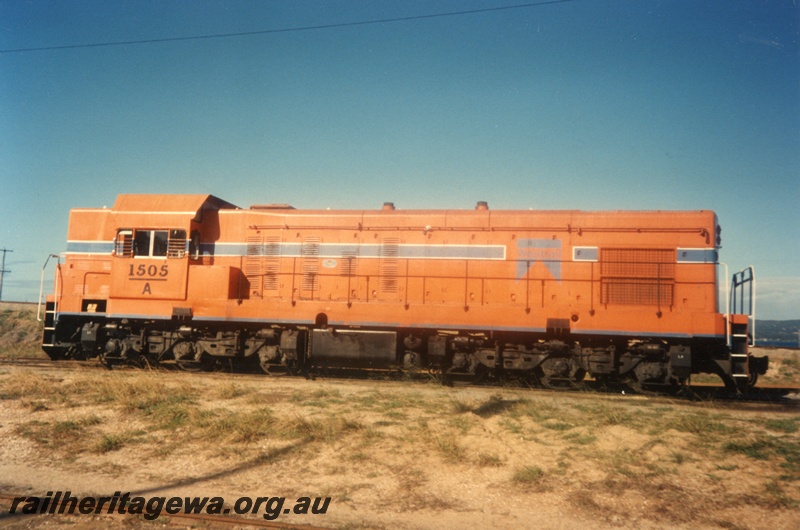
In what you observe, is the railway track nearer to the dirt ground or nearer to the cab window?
the dirt ground

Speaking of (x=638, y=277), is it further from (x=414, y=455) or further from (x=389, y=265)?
(x=414, y=455)

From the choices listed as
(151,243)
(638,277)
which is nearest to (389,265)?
(638,277)

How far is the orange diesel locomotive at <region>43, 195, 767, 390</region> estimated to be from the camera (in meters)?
11.0

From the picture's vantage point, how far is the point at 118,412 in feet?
28.3

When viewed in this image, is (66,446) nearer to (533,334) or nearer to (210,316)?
(210,316)

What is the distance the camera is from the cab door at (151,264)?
1260 cm

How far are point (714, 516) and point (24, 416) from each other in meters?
9.72

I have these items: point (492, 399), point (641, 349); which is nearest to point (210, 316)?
point (492, 399)

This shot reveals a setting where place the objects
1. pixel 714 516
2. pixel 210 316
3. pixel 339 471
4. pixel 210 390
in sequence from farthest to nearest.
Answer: pixel 210 316, pixel 210 390, pixel 339 471, pixel 714 516

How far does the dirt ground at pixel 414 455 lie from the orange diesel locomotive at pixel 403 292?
5.00ft

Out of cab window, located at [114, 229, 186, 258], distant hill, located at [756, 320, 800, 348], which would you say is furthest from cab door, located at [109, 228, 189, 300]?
distant hill, located at [756, 320, 800, 348]

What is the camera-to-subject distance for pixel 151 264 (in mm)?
12750

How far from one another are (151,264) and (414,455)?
8966mm

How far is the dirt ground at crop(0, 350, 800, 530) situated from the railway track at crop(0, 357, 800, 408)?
3.14ft
